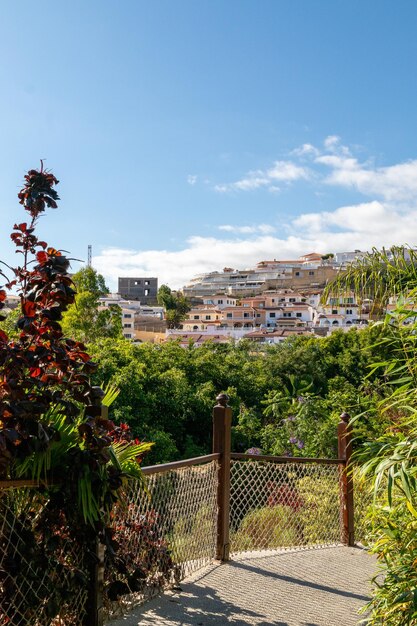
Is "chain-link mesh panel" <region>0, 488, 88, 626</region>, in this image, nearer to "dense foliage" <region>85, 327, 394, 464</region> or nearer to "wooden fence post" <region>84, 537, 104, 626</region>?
"wooden fence post" <region>84, 537, 104, 626</region>

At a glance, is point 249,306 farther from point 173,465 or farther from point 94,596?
point 94,596

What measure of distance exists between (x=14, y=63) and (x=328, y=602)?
18.9 feet

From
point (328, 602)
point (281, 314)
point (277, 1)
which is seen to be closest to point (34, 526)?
point (328, 602)

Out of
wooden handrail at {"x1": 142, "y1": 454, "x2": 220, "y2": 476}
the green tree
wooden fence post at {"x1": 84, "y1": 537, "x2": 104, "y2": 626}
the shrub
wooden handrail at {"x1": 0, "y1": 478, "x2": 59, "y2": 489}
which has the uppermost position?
the green tree

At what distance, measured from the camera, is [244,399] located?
63.7 feet

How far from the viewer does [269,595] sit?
3.90 metres

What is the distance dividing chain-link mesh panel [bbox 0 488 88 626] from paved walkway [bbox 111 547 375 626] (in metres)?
0.57

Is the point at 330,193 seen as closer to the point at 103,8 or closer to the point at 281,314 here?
the point at 103,8

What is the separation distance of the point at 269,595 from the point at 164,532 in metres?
0.70

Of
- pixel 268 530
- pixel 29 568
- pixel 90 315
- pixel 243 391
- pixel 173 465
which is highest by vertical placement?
pixel 90 315

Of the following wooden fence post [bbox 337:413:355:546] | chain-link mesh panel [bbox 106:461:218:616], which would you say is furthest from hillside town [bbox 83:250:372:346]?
chain-link mesh panel [bbox 106:461:218:616]

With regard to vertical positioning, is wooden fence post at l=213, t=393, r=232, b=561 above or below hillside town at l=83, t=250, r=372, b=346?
below

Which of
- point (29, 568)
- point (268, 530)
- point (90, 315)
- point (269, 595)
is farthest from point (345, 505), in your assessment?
point (90, 315)

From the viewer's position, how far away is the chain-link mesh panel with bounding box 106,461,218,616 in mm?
3396
